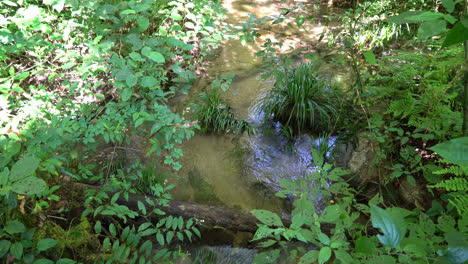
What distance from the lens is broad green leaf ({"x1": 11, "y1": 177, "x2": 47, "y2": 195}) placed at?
1.12 metres

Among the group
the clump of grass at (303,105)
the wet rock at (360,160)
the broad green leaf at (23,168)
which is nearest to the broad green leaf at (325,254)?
the broad green leaf at (23,168)

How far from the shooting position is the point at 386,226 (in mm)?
750

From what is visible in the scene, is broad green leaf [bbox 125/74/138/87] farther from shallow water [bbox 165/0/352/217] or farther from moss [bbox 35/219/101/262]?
shallow water [bbox 165/0/352/217]

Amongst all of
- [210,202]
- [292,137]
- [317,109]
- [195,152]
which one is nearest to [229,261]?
[210,202]

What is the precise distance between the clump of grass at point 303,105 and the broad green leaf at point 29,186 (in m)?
2.98

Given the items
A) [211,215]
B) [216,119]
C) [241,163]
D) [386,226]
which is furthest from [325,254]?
[216,119]

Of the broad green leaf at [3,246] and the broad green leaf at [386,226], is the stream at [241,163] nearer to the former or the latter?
the broad green leaf at [3,246]

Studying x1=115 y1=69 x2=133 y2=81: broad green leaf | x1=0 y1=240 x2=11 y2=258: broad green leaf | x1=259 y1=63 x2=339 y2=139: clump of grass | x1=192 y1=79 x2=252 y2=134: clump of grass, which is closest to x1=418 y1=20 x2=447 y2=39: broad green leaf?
x1=115 y1=69 x2=133 y2=81: broad green leaf

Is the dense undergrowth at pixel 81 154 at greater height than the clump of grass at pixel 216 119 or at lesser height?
greater

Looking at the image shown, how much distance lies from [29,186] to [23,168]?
0.29ft

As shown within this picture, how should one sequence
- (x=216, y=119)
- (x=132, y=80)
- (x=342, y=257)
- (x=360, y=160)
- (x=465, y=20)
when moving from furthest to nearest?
(x=216, y=119) < (x=360, y=160) < (x=132, y=80) < (x=342, y=257) < (x=465, y=20)

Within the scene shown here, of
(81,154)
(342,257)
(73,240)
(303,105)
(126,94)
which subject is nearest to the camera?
(342,257)

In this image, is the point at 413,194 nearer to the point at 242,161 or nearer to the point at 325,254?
the point at 242,161

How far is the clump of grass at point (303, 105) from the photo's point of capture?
12.0 ft
